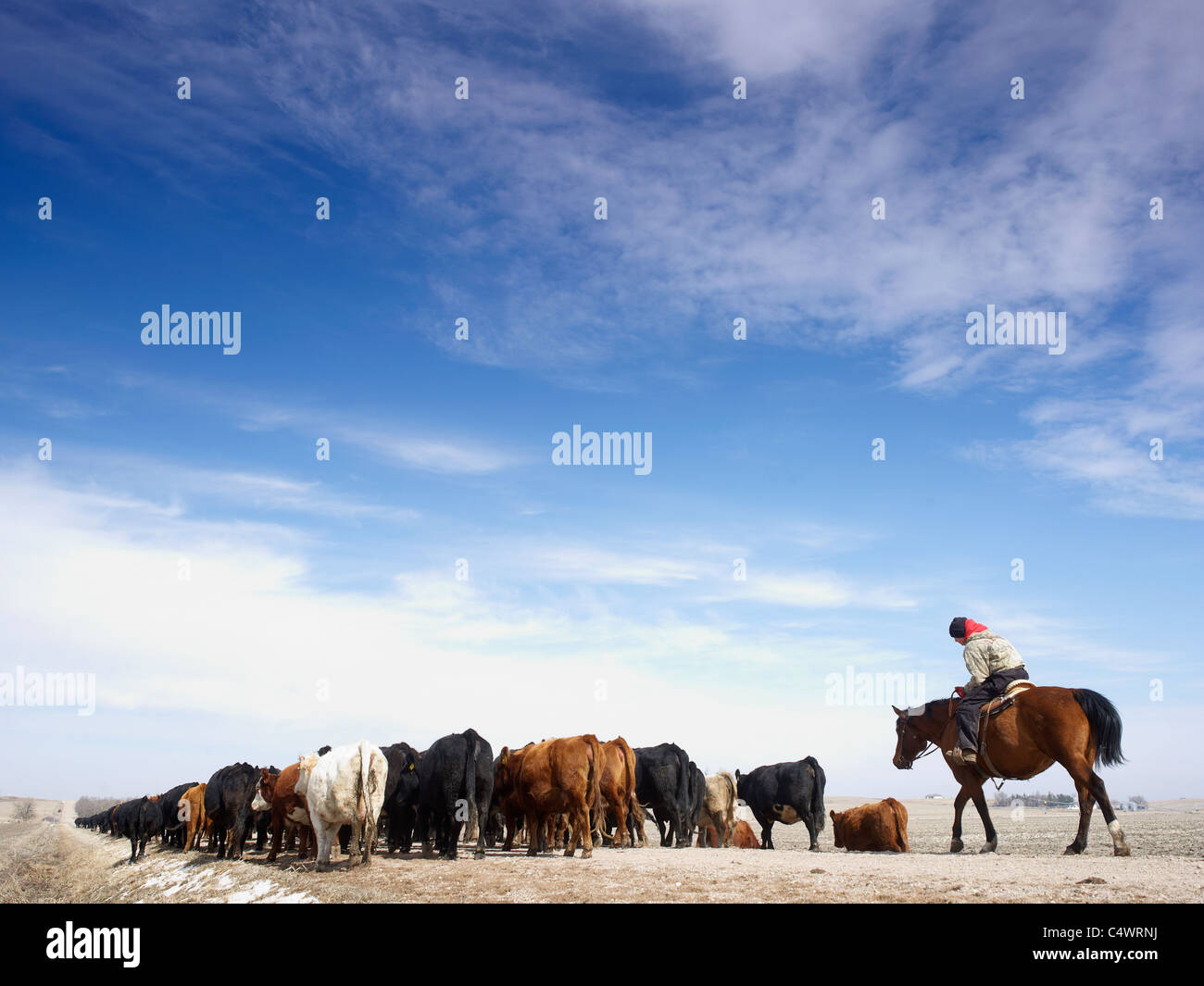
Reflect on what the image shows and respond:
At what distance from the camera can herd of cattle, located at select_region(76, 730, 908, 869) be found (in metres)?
15.6

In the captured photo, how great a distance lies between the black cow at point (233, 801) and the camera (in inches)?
848

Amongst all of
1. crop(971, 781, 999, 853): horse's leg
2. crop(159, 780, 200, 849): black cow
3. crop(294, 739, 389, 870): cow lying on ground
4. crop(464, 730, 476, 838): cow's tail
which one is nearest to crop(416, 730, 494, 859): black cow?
crop(464, 730, 476, 838): cow's tail

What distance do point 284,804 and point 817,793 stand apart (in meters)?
14.6

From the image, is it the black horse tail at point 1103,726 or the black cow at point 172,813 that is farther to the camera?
the black cow at point 172,813

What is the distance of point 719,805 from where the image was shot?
82.8 feet

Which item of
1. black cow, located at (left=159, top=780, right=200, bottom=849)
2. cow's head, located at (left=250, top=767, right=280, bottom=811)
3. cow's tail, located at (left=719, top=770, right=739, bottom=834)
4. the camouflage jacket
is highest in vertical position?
the camouflage jacket

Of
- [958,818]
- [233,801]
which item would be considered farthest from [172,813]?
[958,818]

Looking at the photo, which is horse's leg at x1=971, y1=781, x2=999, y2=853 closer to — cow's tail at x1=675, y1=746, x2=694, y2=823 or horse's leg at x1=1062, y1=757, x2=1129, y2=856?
horse's leg at x1=1062, y1=757, x2=1129, y2=856

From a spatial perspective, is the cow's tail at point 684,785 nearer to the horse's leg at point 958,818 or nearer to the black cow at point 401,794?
the black cow at point 401,794

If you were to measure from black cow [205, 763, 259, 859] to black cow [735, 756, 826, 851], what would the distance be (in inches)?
564

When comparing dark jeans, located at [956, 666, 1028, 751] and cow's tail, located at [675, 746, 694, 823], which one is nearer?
dark jeans, located at [956, 666, 1028, 751]

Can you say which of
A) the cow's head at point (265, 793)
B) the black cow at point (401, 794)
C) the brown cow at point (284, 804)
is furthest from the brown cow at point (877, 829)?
the cow's head at point (265, 793)

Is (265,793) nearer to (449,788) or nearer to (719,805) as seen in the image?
(449,788)
